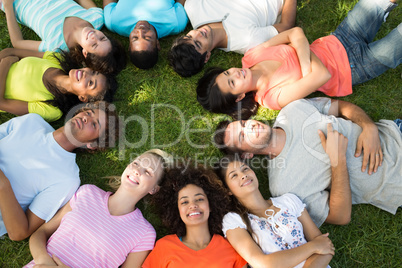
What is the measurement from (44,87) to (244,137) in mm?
2381

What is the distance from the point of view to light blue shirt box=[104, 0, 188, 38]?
12.7 feet

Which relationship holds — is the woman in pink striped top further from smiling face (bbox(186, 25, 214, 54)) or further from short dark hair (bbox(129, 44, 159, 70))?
smiling face (bbox(186, 25, 214, 54))

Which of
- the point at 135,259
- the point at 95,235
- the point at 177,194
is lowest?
the point at 135,259

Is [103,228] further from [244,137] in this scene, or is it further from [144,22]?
[144,22]

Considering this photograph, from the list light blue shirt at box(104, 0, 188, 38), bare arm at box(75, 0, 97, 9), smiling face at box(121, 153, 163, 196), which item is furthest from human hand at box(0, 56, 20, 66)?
smiling face at box(121, 153, 163, 196)

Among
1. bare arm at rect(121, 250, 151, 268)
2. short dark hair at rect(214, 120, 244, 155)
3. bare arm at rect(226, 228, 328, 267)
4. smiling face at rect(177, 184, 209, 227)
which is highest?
short dark hair at rect(214, 120, 244, 155)

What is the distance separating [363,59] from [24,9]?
4.14m

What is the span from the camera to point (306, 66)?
3484 mm

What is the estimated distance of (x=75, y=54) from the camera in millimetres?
3811

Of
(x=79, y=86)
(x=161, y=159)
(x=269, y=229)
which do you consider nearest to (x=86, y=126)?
(x=79, y=86)

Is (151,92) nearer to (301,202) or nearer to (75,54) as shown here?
(75,54)

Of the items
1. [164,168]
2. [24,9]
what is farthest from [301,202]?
[24,9]

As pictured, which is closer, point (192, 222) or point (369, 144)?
point (192, 222)

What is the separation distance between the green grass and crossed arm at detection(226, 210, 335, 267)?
535 millimetres
